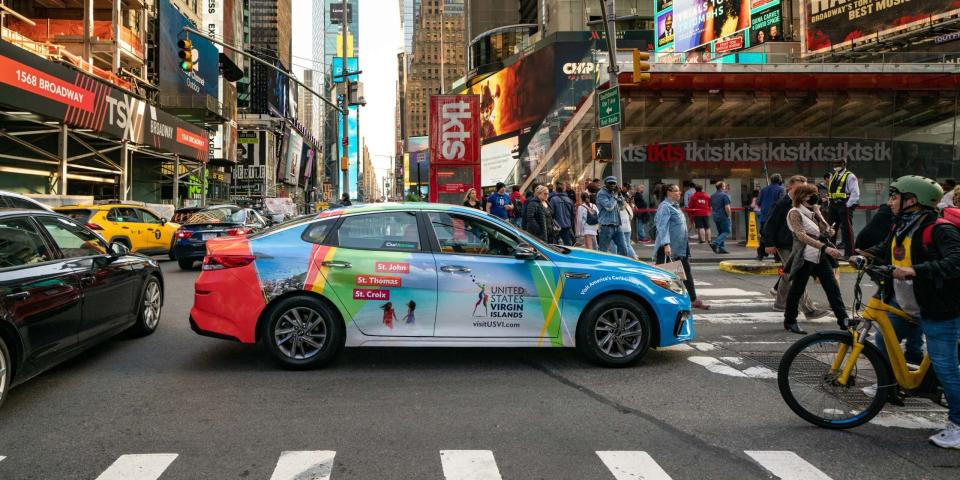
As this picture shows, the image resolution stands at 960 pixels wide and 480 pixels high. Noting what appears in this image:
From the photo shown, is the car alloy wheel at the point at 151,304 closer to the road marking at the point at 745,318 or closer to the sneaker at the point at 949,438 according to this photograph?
the road marking at the point at 745,318

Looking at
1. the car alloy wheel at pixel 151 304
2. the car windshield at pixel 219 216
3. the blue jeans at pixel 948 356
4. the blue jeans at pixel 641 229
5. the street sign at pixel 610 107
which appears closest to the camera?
the blue jeans at pixel 948 356

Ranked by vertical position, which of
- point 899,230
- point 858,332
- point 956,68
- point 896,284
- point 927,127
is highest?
point 956,68

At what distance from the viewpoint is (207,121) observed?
4566cm

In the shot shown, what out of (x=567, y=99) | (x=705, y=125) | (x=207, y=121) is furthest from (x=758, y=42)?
(x=207, y=121)

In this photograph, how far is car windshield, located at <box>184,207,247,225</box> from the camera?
48.8ft

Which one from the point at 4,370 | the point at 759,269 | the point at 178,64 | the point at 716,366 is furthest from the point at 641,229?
the point at 178,64

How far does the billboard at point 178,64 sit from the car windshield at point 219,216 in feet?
73.4

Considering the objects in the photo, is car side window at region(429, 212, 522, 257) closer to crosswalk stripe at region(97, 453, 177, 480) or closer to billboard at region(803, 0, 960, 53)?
crosswalk stripe at region(97, 453, 177, 480)

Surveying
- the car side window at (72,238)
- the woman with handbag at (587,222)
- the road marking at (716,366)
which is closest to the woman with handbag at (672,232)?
the road marking at (716,366)

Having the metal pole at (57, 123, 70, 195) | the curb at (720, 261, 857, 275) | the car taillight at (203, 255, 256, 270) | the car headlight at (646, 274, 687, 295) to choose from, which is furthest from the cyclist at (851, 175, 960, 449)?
the metal pole at (57, 123, 70, 195)

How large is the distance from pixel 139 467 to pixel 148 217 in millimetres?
14800

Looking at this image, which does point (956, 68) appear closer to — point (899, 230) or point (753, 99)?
point (753, 99)

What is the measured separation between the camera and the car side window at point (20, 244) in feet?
16.7

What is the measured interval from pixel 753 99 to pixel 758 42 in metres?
18.7
